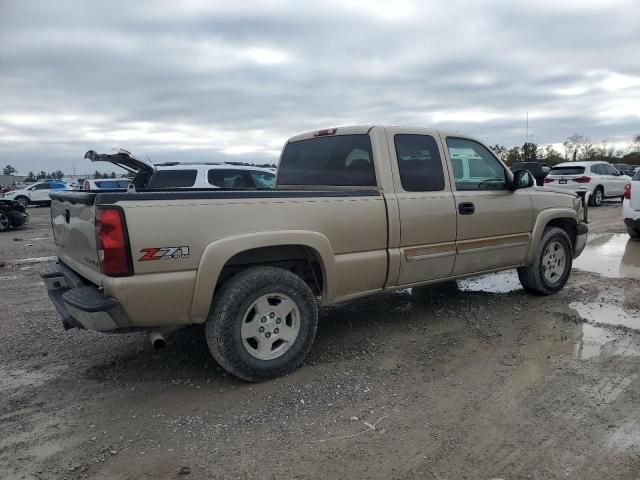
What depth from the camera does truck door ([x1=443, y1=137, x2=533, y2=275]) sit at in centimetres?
504

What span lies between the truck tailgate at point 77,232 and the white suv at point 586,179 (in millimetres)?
17234

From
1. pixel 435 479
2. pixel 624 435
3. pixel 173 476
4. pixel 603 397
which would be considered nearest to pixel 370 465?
pixel 435 479

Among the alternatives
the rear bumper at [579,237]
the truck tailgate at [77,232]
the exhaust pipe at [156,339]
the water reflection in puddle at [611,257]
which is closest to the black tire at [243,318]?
the exhaust pipe at [156,339]

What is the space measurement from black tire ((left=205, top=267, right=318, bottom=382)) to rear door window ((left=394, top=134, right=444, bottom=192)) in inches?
58.0

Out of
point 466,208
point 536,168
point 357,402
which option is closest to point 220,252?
point 357,402

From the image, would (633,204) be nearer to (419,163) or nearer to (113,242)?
(419,163)

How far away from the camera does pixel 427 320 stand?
5.32m

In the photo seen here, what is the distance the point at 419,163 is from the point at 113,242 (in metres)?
2.84

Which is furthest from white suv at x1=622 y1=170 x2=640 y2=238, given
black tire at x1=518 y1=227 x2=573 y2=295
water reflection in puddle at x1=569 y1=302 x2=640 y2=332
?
water reflection in puddle at x1=569 y1=302 x2=640 y2=332

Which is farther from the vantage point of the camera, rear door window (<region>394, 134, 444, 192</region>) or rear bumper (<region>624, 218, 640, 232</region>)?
rear bumper (<region>624, 218, 640, 232</region>)

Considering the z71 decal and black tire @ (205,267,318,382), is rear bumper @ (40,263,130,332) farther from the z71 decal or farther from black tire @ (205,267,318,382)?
black tire @ (205,267,318,382)

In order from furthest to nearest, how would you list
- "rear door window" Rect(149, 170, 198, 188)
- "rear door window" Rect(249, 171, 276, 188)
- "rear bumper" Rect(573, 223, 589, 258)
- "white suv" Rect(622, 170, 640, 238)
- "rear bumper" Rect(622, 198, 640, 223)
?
"rear door window" Rect(249, 171, 276, 188) < "rear door window" Rect(149, 170, 198, 188) < "rear bumper" Rect(622, 198, 640, 223) < "white suv" Rect(622, 170, 640, 238) < "rear bumper" Rect(573, 223, 589, 258)

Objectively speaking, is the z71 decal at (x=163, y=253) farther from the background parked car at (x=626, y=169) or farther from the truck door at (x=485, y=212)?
the background parked car at (x=626, y=169)

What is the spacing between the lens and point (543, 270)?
19.7ft
